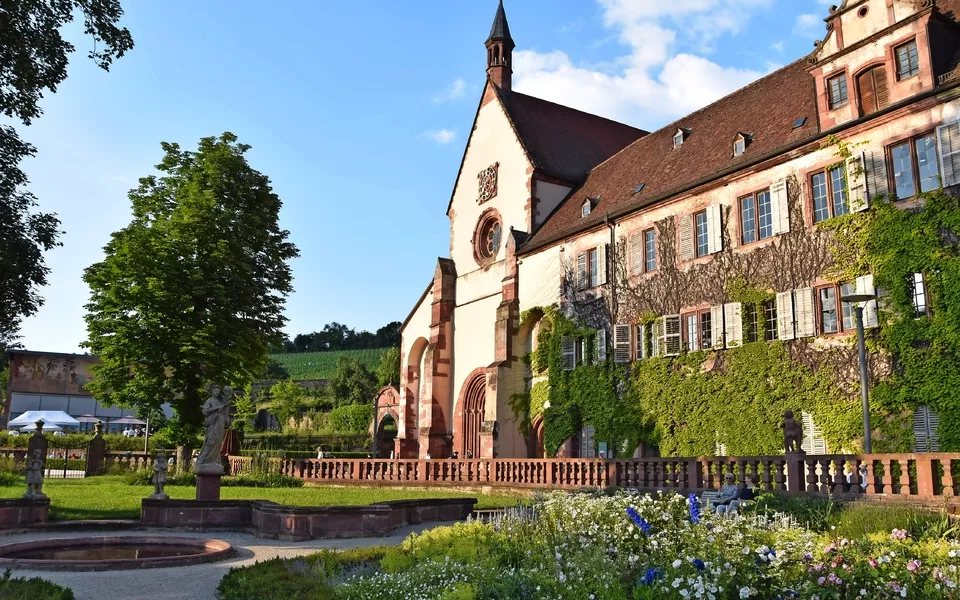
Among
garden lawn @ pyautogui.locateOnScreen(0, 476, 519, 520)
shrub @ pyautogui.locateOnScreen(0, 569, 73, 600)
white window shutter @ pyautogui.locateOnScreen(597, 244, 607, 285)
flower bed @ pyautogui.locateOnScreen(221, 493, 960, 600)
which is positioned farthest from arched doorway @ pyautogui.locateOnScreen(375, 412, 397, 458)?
shrub @ pyautogui.locateOnScreen(0, 569, 73, 600)

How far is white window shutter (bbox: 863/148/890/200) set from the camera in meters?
20.8

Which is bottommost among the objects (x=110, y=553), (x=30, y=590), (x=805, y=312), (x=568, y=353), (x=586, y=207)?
(x=110, y=553)

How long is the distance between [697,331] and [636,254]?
4.37m

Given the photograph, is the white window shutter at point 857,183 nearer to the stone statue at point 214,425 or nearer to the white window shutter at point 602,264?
the white window shutter at point 602,264

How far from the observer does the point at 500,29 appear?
4238cm

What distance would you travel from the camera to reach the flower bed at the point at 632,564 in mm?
6160

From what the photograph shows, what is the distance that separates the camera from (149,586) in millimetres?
9383

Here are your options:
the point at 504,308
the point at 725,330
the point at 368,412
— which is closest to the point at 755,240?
the point at 725,330

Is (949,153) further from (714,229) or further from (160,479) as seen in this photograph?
(160,479)

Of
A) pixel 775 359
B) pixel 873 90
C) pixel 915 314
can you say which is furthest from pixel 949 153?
pixel 775 359

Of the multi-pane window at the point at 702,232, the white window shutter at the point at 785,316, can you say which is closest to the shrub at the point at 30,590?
the white window shutter at the point at 785,316

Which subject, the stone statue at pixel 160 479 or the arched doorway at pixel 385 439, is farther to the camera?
the arched doorway at pixel 385 439

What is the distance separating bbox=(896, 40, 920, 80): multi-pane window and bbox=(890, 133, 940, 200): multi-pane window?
1921 mm

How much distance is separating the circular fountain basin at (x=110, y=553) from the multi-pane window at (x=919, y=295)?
1695cm
